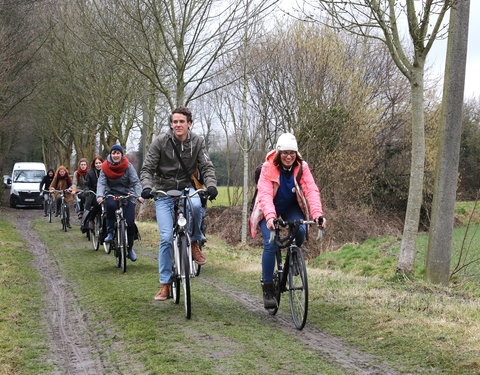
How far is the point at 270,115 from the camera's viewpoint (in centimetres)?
2870

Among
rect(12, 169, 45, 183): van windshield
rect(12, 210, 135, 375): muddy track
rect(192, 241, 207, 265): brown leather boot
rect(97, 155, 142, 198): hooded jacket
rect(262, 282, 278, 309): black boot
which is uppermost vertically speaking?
rect(12, 169, 45, 183): van windshield

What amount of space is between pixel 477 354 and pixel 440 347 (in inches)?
15.7

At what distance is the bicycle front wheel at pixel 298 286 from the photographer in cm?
647

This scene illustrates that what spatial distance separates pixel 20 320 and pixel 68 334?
907 mm

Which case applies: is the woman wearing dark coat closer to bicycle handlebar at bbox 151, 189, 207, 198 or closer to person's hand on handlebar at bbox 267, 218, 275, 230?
bicycle handlebar at bbox 151, 189, 207, 198

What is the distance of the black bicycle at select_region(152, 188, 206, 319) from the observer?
696 centimetres

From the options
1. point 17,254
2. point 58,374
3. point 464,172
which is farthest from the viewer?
point 464,172

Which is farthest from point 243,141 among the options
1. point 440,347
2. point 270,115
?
point 440,347

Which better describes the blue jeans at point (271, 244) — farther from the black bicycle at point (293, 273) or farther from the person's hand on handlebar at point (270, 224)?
the person's hand on handlebar at point (270, 224)

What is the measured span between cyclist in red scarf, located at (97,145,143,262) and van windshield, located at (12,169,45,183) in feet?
79.8

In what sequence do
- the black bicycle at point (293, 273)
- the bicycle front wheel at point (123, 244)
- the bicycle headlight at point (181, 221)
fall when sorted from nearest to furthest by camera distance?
the black bicycle at point (293, 273), the bicycle headlight at point (181, 221), the bicycle front wheel at point (123, 244)

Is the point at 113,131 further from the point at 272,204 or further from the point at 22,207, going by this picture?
the point at 272,204

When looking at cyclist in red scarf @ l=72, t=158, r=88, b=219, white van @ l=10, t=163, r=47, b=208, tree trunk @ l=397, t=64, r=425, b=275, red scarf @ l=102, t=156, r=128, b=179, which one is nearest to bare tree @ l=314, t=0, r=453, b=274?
tree trunk @ l=397, t=64, r=425, b=275

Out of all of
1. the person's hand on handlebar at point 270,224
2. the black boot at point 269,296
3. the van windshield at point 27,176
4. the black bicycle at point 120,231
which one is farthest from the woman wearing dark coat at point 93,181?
the van windshield at point 27,176
